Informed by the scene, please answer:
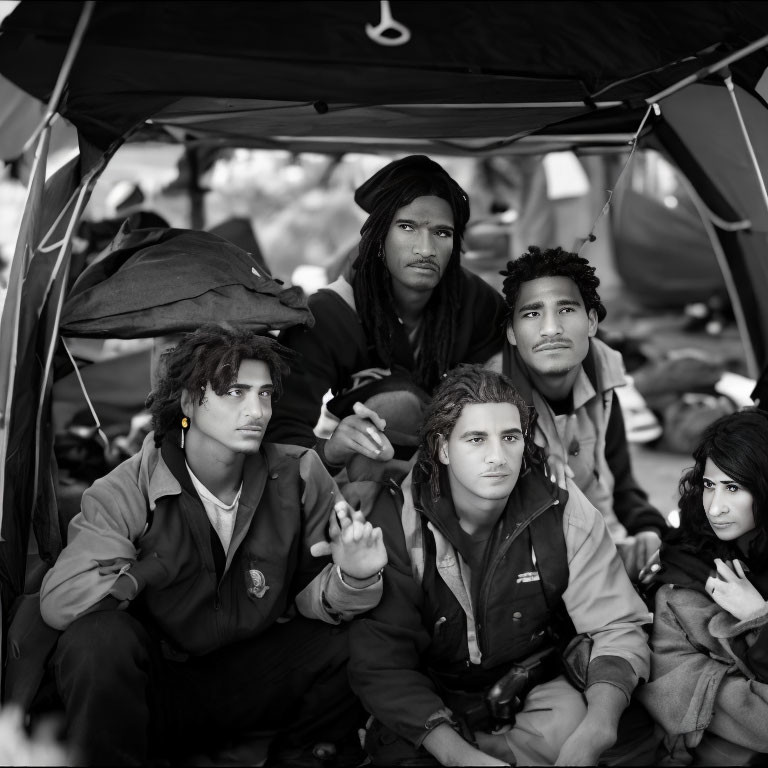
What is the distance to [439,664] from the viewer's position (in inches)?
104

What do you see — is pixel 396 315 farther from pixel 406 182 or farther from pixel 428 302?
pixel 406 182

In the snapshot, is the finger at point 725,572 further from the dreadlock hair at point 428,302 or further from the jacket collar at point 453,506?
the dreadlock hair at point 428,302

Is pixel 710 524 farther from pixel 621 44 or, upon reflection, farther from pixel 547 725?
pixel 621 44

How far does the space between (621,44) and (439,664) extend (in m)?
1.77

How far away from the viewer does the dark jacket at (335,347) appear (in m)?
3.16

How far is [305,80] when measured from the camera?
2809 mm

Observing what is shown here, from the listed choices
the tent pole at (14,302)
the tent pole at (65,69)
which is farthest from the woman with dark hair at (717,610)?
the tent pole at (65,69)

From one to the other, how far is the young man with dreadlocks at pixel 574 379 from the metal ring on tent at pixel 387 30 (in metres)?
0.92

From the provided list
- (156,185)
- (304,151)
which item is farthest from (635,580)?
(156,185)

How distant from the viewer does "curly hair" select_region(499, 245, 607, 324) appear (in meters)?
3.12

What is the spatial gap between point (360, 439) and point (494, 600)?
2.15 ft

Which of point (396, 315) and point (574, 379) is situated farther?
point (396, 315)

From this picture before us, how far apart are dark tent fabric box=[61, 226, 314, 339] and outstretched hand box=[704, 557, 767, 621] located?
1.39 metres

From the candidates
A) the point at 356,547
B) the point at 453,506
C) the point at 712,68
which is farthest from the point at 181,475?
the point at 712,68
